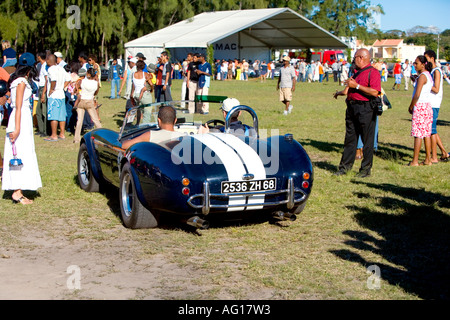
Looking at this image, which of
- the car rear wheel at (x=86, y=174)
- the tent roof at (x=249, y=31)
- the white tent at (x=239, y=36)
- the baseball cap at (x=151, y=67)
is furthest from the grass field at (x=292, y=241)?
the white tent at (x=239, y=36)

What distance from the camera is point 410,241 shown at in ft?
18.9

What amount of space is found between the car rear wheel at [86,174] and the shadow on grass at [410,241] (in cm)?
345

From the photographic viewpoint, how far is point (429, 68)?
9.94 meters

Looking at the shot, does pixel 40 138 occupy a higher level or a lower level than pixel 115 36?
lower

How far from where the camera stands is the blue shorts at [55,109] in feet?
41.9

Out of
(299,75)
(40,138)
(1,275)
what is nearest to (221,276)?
(1,275)

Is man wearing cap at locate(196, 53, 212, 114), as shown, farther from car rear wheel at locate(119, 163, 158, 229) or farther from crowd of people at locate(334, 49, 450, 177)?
car rear wheel at locate(119, 163, 158, 229)

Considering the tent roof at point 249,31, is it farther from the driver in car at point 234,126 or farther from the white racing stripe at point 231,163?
the white racing stripe at point 231,163

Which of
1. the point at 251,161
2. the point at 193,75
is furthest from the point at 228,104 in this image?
the point at 193,75

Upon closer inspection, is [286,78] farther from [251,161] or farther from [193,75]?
[251,161]

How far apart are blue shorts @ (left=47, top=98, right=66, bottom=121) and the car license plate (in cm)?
813

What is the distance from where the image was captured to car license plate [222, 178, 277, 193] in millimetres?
5688
